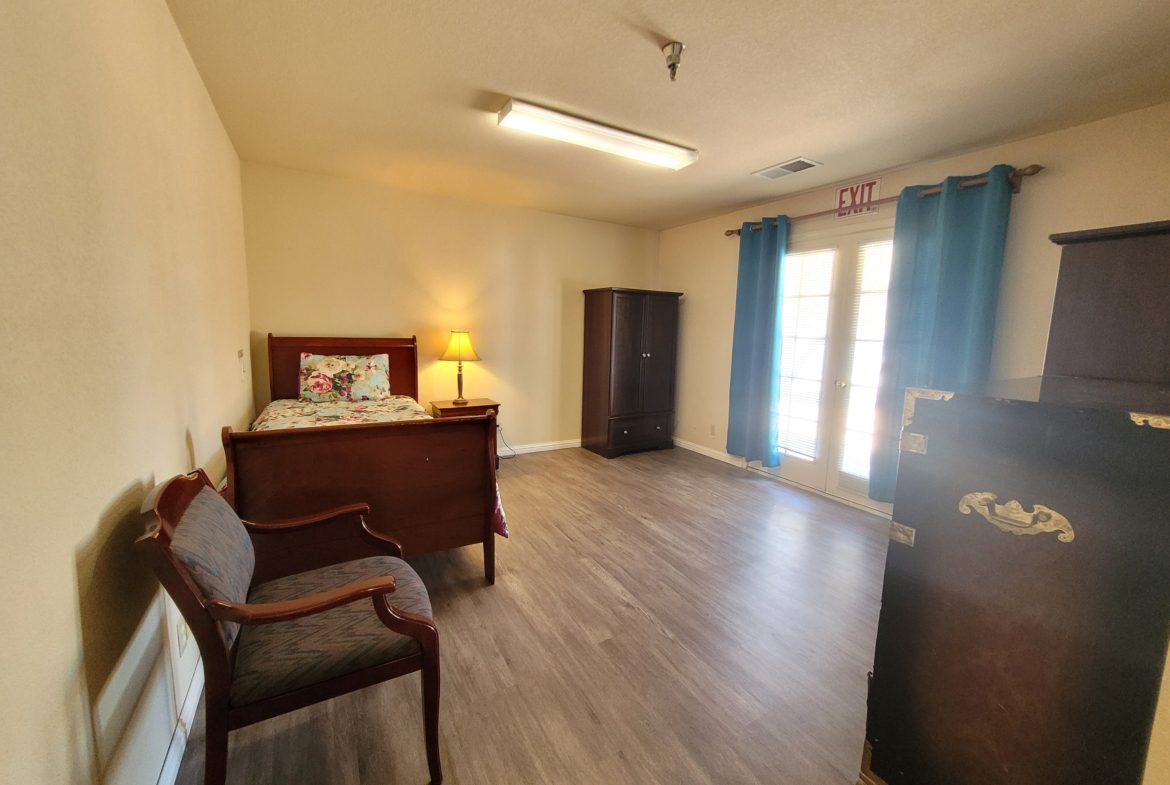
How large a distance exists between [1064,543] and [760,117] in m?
2.34

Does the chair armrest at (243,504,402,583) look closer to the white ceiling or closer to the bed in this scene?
the bed

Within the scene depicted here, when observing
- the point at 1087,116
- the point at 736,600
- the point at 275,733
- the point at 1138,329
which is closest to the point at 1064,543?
the point at 1138,329

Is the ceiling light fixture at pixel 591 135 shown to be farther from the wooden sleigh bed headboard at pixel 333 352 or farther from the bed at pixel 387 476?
the wooden sleigh bed headboard at pixel 333 352

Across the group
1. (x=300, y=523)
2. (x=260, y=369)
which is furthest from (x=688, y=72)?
(x=260, y=369)

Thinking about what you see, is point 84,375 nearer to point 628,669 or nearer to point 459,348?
point 628,669

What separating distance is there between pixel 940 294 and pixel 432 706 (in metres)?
3.44

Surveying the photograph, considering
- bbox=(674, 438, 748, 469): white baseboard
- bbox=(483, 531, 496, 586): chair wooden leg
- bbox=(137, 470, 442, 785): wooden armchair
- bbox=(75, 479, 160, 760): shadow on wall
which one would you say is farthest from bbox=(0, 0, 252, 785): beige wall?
bbox=(674, 438, 748, 469): white baseboard

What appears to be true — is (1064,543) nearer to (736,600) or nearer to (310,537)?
(736,600)

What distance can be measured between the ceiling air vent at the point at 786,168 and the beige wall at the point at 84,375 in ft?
10.7

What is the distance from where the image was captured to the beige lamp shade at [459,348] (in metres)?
4.02

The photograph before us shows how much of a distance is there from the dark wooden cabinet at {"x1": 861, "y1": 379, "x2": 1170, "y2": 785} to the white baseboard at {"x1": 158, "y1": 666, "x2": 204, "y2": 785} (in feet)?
6.51

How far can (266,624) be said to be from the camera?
1.23m

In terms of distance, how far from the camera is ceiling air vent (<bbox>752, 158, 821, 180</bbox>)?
3023 millimetres

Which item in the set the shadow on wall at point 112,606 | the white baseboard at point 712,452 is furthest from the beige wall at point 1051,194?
the shadow on wall at point 112,606
